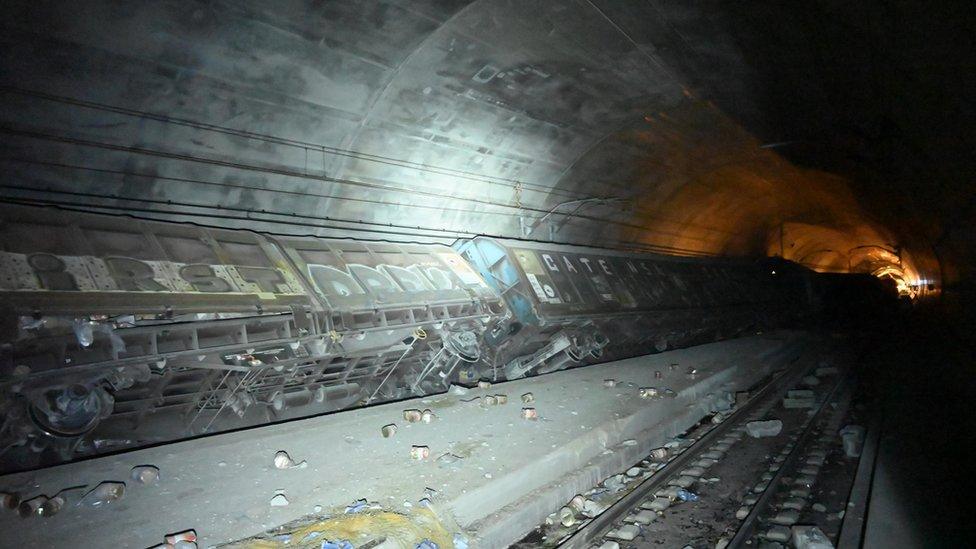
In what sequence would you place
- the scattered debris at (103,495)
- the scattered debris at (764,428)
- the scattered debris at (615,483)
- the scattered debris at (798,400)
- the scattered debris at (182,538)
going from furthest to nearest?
the scattered debris at (798,400), the scattered debris at (764,428), the scattered debris at (615,483), the scattered debris at (103,495), the scattered debris at (182,538)

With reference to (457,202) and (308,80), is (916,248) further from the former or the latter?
(308,80)

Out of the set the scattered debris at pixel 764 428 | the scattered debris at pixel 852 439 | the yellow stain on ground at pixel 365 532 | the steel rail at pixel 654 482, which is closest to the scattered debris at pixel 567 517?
the steel rail at pixel 654 482

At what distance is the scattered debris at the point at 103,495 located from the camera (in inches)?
138

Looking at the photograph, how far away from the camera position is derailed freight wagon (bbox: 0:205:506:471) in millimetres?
3922

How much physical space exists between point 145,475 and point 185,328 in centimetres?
124

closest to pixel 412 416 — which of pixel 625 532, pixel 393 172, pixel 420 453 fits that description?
pixel 420 453

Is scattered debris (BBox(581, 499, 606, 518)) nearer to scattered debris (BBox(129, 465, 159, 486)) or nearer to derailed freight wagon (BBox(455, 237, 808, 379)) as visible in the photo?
scattered debris (BBox(129, 465, 159, 486))

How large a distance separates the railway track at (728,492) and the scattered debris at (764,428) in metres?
0.09

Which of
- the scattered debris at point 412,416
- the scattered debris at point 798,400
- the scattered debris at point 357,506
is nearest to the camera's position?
the scattered debris at point 357,506

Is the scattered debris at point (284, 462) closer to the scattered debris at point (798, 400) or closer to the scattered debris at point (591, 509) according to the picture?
the scattered debris at point (591, 509)

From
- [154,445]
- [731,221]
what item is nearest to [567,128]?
[154,445]

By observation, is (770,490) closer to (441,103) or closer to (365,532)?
(365,532)

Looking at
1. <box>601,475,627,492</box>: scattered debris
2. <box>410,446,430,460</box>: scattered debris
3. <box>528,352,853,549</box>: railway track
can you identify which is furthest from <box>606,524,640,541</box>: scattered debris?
<box>410,446,430,460</box>: scattered debris

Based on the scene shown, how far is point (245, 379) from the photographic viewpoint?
16.8 feet
